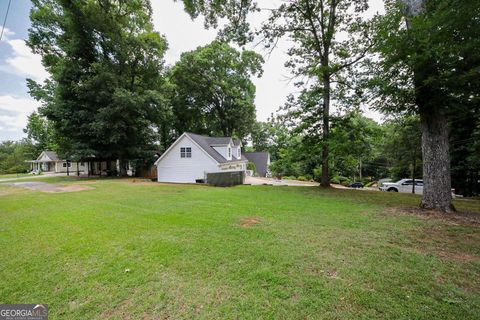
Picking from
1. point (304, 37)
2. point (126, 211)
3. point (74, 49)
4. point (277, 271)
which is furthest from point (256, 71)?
point (277, 271)

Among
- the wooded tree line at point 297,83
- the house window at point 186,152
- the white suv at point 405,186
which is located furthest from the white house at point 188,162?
the white suv at point 405,186

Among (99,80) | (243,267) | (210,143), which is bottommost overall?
(243,267)

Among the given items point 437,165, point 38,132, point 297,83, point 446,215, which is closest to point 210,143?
point 297,83

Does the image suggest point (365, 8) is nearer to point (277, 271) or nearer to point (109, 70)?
point (277, 271)

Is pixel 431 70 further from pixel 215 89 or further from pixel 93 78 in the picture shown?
pixel 215 89

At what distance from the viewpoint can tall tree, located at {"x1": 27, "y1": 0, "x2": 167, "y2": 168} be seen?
67.1 feet

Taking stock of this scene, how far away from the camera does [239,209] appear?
789cm

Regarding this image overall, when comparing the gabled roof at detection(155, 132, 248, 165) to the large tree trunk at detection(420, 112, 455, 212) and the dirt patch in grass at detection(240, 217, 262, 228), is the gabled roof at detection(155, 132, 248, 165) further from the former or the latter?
the large tree trunk at detection(420, 112, 455, 212)

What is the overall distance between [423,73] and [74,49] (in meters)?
27.1

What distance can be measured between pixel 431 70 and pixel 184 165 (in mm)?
17579

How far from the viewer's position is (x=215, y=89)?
3086cm

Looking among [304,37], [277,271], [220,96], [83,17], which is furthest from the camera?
[220,96]

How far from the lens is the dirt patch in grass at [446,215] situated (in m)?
5.95

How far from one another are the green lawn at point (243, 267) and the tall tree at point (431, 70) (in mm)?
2092
